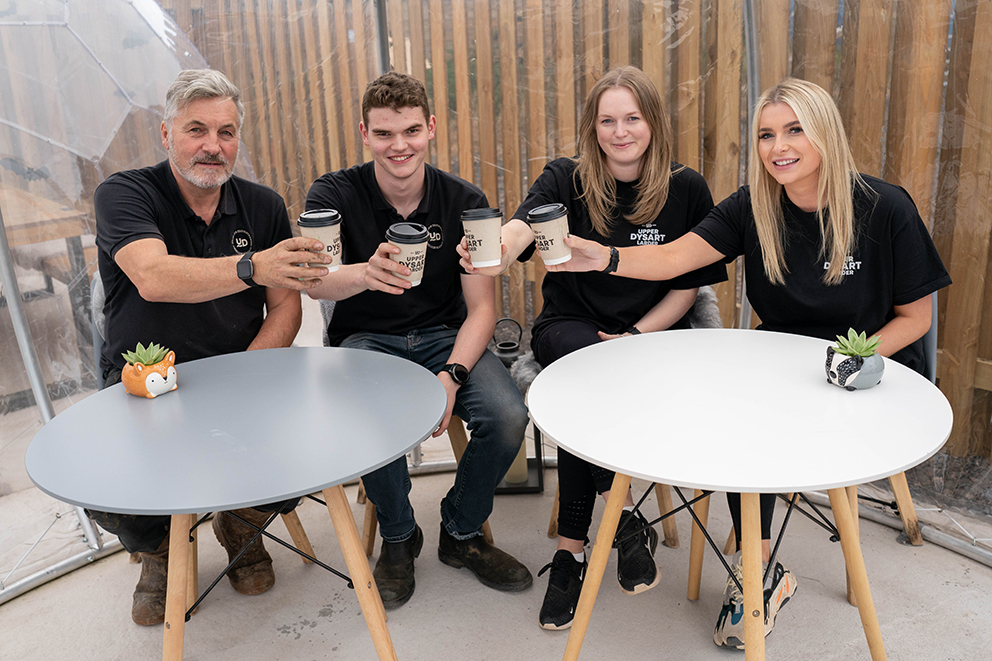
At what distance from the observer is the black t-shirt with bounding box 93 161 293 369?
218 cm

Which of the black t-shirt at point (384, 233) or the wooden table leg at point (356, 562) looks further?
the black t-shirt at point (384, 233)

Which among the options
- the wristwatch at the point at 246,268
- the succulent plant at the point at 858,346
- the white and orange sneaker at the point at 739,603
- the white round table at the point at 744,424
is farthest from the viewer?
the wristwatch at the point at 246,268

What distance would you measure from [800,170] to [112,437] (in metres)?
1.93

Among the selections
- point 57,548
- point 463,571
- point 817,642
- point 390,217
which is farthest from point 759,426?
point 57,548

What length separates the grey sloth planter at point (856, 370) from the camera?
159 cm

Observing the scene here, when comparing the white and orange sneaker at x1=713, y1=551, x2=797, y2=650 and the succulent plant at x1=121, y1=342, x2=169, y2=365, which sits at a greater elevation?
the succulent plant at x1=121, y1=342, x2=169, y2=365

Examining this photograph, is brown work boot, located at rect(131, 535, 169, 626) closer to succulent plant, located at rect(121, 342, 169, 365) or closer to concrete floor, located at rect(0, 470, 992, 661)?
concrete floor, located at rect(0, 470, 992, 661)

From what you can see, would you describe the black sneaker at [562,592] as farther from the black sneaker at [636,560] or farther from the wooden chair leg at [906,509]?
the wooden chair leg at [906,509]

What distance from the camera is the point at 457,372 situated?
226cm

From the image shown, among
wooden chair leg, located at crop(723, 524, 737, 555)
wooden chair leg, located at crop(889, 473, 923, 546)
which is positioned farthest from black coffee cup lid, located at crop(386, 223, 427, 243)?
wooden chair leg, located at crop(889, 473, 923, 546)

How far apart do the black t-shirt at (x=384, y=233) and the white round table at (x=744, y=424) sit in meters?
0.70

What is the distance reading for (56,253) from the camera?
2.63 m

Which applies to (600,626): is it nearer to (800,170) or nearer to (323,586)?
(323,586)

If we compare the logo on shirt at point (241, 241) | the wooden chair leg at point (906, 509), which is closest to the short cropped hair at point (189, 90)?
the logo on shirt at point (241, 241)
